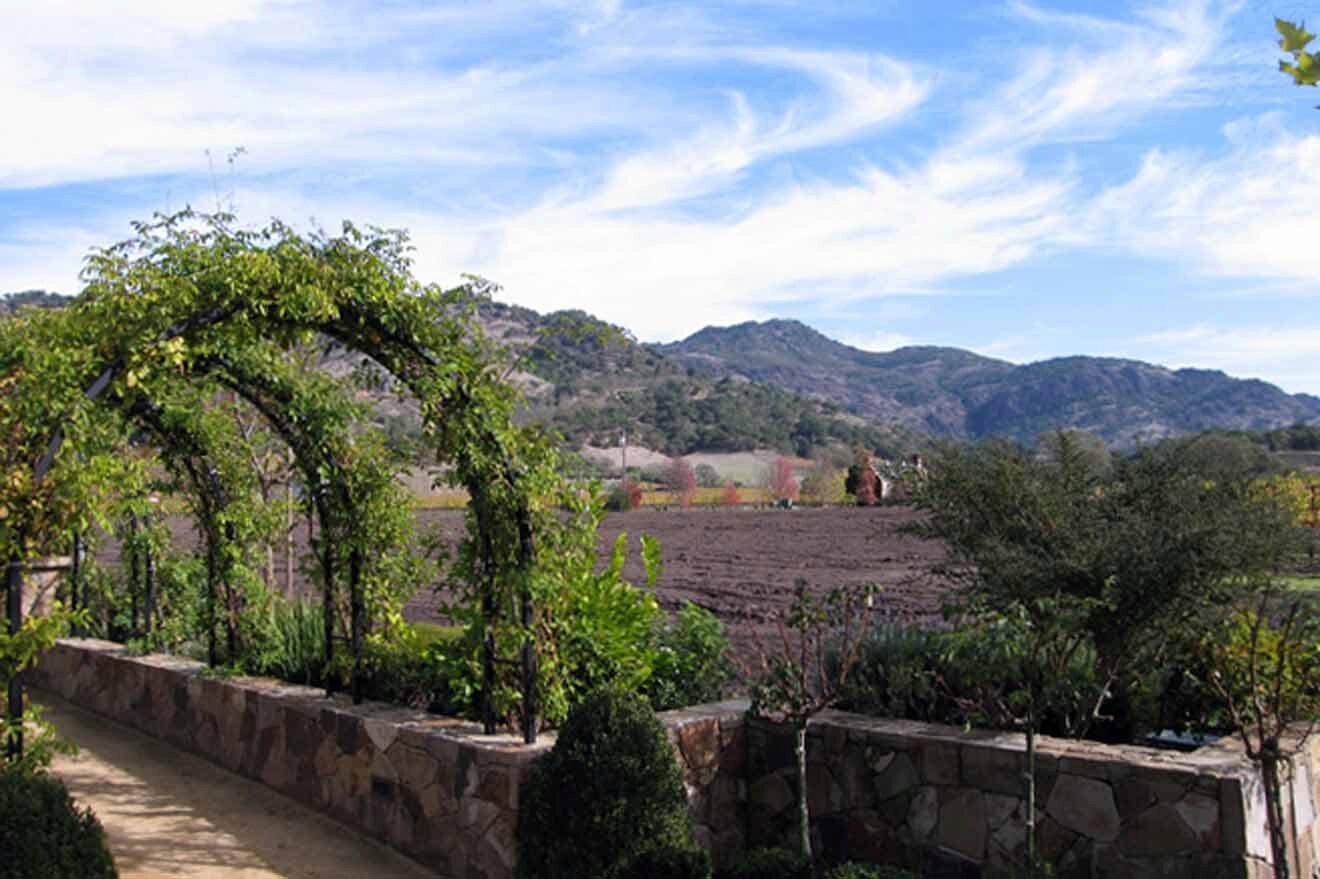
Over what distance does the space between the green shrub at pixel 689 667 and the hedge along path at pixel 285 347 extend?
34.8 inches

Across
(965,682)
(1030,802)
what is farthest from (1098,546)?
(1030,802)

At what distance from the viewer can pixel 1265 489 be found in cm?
651

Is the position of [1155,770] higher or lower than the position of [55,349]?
lower

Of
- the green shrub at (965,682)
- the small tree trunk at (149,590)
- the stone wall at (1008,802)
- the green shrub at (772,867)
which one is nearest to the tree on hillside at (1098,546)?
the green shrub at (965,682)

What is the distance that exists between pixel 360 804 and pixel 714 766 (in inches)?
78.1

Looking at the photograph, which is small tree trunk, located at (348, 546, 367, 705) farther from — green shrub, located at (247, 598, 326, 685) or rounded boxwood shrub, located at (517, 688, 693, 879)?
rounded boxwood shrub, located at (517, 688, 693, 879)

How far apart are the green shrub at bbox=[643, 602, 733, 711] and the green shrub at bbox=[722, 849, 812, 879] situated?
1.36 m

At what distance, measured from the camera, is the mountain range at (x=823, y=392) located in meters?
76.2

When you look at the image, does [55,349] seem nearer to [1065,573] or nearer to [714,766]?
[714,766]

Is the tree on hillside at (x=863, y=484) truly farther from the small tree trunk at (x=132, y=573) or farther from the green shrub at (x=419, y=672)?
the green shrub at (x=419, y=672)

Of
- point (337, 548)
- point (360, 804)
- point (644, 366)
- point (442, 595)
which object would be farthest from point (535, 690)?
point (644, 366)

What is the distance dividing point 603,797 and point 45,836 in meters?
2.11

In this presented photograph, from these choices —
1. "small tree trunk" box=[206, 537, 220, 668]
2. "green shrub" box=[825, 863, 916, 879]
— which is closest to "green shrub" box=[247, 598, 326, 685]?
"small tree trunk" box=[206, 537, 220, 668]

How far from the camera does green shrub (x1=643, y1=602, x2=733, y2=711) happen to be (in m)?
6.30
